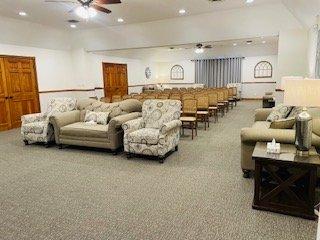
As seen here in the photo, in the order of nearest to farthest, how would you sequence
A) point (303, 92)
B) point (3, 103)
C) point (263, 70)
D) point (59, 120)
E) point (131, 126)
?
point (303, 92) < point (131, 126) < point (59, 120) < point (3, 103) < point (263, 70)

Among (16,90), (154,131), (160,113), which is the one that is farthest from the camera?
(16,90)

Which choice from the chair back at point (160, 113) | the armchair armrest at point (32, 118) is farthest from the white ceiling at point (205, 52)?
the chair back at point (160, 113)

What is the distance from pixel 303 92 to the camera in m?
2.37

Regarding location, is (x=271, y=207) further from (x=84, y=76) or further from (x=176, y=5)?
(x=84, y=76)

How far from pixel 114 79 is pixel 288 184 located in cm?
999

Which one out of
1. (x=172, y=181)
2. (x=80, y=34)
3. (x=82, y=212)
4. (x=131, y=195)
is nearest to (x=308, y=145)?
(x=172, y=181)

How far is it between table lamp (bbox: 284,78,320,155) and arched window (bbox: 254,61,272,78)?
11914 mm

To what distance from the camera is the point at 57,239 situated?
6.98 ft

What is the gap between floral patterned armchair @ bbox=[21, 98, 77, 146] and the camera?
506 centimetres

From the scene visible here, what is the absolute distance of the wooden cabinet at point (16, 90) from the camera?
23.2ft

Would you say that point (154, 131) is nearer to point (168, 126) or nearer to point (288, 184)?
point (168, 126)

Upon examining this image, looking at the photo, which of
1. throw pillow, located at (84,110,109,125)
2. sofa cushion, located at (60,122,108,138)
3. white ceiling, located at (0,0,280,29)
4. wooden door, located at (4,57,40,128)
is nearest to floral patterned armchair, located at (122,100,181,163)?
sofa cushion, located at (60,122,108,138)

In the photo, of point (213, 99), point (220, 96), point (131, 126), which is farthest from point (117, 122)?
point (220, 96)

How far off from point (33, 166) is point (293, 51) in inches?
263
